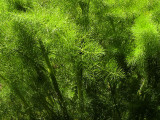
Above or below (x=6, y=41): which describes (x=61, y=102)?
below

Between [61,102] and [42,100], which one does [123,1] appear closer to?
[61,102]

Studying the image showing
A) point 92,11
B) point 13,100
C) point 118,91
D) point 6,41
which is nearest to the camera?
point 6,41

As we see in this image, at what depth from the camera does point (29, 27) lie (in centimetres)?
158

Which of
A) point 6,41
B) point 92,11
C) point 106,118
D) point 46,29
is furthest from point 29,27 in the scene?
point 106,118

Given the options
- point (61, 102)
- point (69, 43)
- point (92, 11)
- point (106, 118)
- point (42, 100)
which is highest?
point (92, 11)

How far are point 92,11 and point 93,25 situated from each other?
0.20 meters

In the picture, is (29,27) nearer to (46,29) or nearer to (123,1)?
(46,29)

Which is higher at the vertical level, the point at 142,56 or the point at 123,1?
the point at 123,1

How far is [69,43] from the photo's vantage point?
162cm

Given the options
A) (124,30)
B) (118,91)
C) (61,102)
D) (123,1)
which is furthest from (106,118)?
(123,1)

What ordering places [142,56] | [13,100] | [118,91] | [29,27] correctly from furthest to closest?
[118,91] → [13,100] → [142,56] → [29,27]

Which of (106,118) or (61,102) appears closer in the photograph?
(61,102)

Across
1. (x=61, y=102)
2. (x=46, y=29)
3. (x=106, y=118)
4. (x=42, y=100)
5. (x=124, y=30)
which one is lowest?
(x=106, y=118)

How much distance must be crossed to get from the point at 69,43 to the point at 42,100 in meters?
1.08
